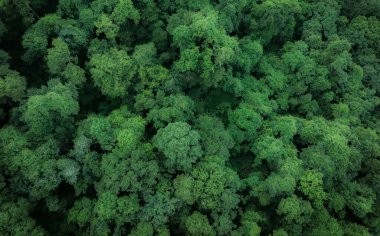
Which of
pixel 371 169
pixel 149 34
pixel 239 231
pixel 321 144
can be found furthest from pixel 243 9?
pixel 239 231

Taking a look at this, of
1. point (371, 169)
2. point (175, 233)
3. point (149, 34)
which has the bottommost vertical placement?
point (175, 233)

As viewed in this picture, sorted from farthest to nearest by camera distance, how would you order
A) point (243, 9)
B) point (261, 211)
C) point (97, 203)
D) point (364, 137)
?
point (243, 9) < point (364, 137) < point (261, 211) < point (97, 203)

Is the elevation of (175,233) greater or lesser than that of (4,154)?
lesser

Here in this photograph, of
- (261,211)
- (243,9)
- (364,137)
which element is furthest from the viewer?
(243,9)

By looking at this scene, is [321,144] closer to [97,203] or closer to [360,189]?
[360,189]

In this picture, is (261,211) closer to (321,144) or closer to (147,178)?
(321,144)

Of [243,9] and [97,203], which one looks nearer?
[97,203]

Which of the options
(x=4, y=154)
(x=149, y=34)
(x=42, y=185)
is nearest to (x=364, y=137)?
(x=149, y=34)
